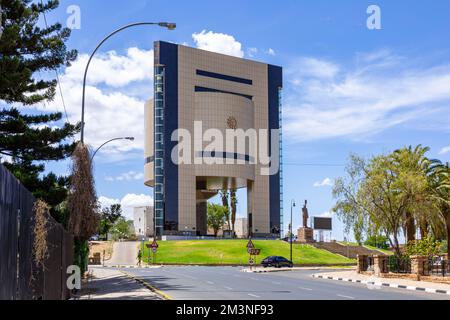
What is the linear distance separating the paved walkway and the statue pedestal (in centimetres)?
2843

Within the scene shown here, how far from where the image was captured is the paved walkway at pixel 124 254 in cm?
8880

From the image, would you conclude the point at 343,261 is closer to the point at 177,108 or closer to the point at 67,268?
the point at 177,108

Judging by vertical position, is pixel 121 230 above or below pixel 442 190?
below

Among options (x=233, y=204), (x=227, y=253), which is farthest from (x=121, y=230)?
(x=227, y=253)

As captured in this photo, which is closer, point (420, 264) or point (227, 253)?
point (420, 264)

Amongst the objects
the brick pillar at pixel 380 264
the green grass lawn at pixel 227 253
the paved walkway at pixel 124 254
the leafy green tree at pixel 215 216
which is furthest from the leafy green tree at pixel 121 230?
the brick pillar at pixel 380 264

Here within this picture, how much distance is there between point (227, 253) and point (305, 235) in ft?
90.0

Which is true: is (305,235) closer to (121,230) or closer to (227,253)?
(227,253)

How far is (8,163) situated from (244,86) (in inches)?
4130

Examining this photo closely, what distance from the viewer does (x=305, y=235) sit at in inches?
4466

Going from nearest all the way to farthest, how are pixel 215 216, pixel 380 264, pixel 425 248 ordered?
pixel 380 264 < pixel 425 248 < pixel 215 216

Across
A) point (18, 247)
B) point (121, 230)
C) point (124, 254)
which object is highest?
point (18, 247)

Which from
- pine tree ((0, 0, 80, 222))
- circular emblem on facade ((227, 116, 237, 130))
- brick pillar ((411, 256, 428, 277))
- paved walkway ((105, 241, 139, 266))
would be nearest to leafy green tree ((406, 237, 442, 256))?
brick pillar ((411, 256, 428, 277))
